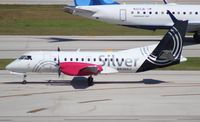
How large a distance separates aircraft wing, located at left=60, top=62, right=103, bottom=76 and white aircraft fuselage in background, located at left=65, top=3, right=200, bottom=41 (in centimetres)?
2100

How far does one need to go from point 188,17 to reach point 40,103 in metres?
28.1

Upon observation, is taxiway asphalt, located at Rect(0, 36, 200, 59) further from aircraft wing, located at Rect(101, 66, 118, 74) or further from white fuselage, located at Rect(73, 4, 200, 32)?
aircraft wing, located at Rect(101, 66, 118, 74)

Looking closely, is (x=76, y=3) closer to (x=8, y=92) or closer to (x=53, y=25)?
(x=53, y=25)

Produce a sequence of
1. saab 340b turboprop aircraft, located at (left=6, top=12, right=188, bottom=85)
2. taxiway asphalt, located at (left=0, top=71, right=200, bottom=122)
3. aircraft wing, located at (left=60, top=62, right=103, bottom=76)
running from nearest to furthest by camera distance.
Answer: taxiway asphalt, located at (left=0, top=71, right=200, bottom=122)
aircraft wing, located at (left=60, top=62, right=103, bottom=76)
saab 340b turboprop aircraft, located at (left=6, top=12, right=188, bottom=85)

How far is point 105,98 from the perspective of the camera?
2939 centimetres

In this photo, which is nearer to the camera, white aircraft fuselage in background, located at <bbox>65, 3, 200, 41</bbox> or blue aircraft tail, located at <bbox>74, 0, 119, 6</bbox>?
white aircraft fuselage in background, located at <bbox>65, 3, 200, 41</bbox>

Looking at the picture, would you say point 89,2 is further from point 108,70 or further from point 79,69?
point 79,69

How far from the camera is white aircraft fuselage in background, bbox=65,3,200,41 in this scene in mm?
53250

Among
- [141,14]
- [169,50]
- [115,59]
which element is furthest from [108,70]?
[141,14]

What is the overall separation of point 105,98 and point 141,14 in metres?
25.0

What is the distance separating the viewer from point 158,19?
53.3m

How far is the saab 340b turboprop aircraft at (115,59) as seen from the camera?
33.0 metres

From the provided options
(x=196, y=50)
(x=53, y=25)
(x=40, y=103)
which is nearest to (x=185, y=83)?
(x=40, y=103)

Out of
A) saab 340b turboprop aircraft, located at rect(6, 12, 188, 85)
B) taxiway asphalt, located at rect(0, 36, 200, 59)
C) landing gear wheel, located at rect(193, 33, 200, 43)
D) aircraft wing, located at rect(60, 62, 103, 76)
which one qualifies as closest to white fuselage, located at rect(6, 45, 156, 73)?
saab 340b turboprop aircraft, located at rect(6, 12, 188, 85)
